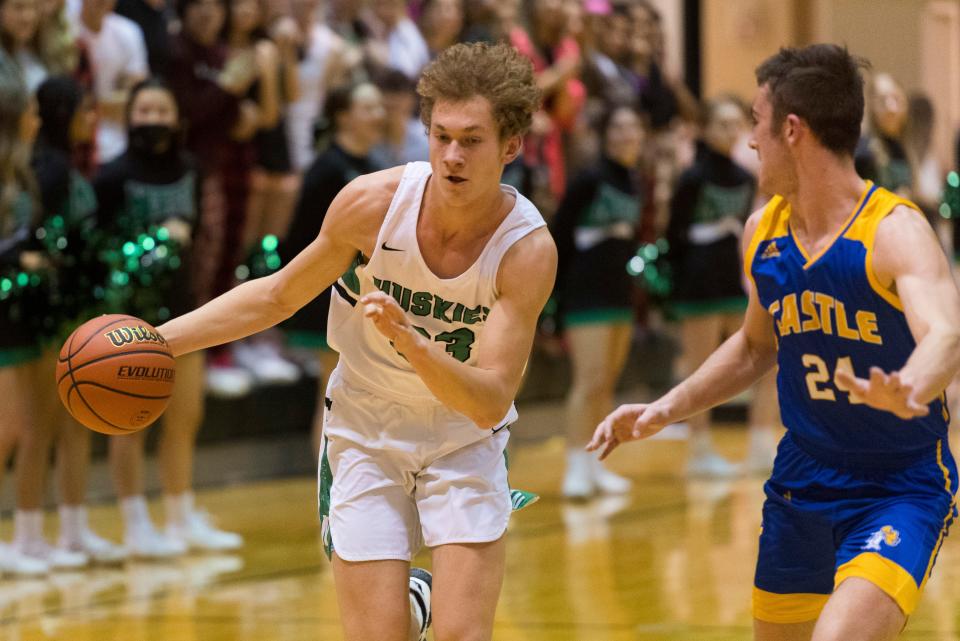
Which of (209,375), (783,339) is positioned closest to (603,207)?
(209,375)

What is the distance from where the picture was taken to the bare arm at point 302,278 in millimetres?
3812

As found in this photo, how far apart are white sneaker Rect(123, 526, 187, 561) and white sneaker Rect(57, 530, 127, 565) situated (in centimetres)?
5

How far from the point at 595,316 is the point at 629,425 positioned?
500cm

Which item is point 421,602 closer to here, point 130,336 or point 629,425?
point 629,425

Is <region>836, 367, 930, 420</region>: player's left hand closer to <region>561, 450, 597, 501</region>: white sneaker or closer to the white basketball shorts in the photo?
the white basketball shorts

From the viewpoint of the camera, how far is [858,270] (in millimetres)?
3572

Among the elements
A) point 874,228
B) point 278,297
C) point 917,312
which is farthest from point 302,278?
point 917,312

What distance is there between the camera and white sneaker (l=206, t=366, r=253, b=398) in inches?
347

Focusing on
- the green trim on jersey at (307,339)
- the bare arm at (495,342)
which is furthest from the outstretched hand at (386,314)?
the green trim on jersey at (307,339)

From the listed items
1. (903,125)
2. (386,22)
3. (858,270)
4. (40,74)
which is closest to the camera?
(858,270)

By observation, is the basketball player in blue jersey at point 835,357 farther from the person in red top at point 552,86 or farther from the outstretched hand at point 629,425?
the person in red top at point 552,86

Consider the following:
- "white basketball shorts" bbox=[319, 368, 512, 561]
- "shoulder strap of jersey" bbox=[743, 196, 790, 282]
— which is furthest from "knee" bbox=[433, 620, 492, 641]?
"shoulder strap of jersey" bbox=[743, 196, 790, 282]

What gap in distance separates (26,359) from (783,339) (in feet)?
13.2

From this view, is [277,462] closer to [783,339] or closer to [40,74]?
[40,74]
